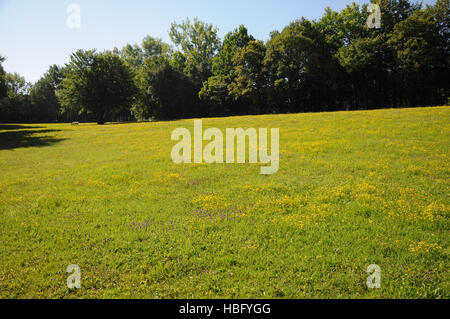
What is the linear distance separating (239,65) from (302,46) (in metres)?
16.7

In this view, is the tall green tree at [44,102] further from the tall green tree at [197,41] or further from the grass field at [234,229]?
the grass field at [234,229]

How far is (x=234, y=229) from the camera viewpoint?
8.02 meters

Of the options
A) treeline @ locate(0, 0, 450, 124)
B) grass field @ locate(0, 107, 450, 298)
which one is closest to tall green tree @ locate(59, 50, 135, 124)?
treeline @ locate(0, 0, 450, 124)

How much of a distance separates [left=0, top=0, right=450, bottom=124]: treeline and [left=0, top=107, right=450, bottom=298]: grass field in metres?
45.9

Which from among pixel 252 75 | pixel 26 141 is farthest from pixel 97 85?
pixel 252 75

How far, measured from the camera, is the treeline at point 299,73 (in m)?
51.1

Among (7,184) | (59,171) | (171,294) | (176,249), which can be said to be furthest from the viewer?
(59,171)

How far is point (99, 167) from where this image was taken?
17.1 meters

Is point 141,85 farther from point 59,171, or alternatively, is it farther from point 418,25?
point 418,25

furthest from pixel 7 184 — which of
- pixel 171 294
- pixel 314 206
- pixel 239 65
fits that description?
pixel 239 65

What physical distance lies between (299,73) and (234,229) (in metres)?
59.2

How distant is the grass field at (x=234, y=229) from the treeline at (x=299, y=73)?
45.9 m

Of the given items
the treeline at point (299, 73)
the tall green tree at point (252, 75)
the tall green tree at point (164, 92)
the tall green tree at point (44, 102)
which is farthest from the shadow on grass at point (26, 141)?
the tall green tree at point (44, 102)

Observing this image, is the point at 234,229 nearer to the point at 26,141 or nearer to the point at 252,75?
the point at 26,141
